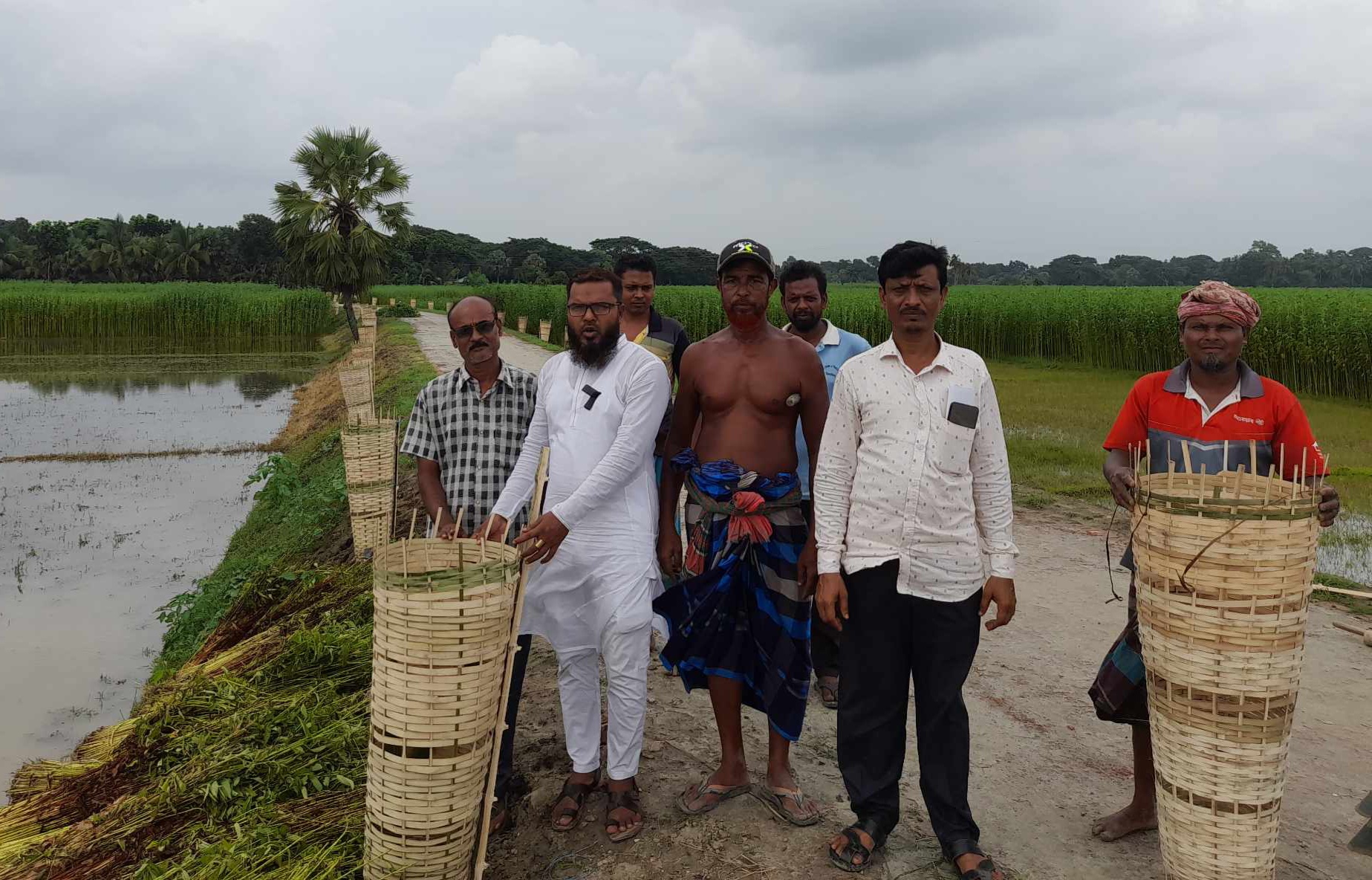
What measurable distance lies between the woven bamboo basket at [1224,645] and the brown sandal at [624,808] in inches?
63.0

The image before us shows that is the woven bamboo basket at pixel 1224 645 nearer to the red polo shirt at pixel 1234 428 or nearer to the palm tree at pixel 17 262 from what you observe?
the red polo shirt at pixel 1234 428

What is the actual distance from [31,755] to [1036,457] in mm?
9242

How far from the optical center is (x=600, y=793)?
10.9 ft

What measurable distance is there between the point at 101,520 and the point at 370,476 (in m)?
6.36

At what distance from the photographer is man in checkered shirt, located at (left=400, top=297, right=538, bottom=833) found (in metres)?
3.53

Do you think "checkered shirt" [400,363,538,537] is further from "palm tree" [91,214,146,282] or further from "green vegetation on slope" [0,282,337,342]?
"palm tree" [91,214,146,282]

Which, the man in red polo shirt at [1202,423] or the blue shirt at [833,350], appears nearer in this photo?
the man in red polo shirt at [1202,423]

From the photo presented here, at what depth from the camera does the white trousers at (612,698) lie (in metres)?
3.05

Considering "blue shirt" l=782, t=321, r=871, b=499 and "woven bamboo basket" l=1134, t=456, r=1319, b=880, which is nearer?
"woven bamboo basket" l=1134, t=456, r=1319, b=880

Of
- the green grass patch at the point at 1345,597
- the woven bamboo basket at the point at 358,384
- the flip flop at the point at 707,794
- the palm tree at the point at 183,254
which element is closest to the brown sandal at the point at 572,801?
the flip flop at the point at 707,794

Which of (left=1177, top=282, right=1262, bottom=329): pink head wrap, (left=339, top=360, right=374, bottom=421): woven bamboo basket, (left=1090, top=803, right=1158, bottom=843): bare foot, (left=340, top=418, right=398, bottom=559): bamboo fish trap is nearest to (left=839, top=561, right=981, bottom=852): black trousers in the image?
(left=1090, top=803, right=1158, bottom=843): bare foot

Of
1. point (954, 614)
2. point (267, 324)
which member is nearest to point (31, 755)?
point (954, 614)

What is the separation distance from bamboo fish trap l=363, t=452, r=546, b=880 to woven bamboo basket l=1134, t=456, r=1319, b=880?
5.82 feet

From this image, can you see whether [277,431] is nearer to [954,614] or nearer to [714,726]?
[714,726]
